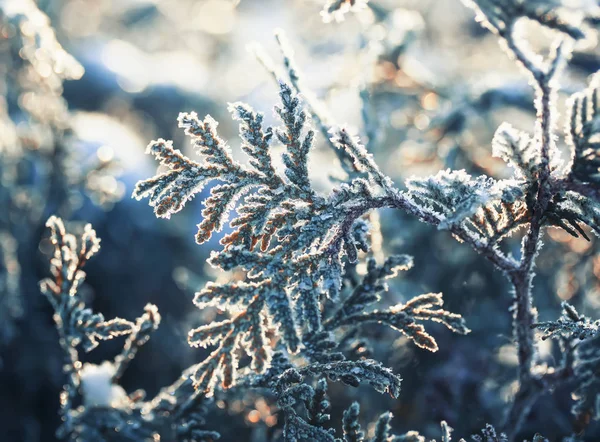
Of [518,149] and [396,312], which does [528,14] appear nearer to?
[518,149]

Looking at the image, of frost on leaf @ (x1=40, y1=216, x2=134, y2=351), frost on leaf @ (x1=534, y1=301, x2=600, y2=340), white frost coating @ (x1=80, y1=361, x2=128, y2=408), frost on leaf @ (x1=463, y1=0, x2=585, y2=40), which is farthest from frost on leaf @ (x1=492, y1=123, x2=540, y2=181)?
white frost coating @ (x1=80, y1=361, x2=128, y2=408)

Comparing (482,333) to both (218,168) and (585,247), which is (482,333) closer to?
(585,247)

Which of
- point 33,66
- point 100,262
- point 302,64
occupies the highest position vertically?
point 302,64

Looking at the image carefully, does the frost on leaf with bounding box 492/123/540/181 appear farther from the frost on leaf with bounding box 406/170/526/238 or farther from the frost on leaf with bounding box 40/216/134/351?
the frost on leaf with bounding box 40/216/134/351

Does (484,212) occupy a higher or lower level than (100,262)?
lower

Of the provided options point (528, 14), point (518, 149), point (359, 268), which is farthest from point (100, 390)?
point (528, 14)

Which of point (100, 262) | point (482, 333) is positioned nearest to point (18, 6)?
point (100, 262)
